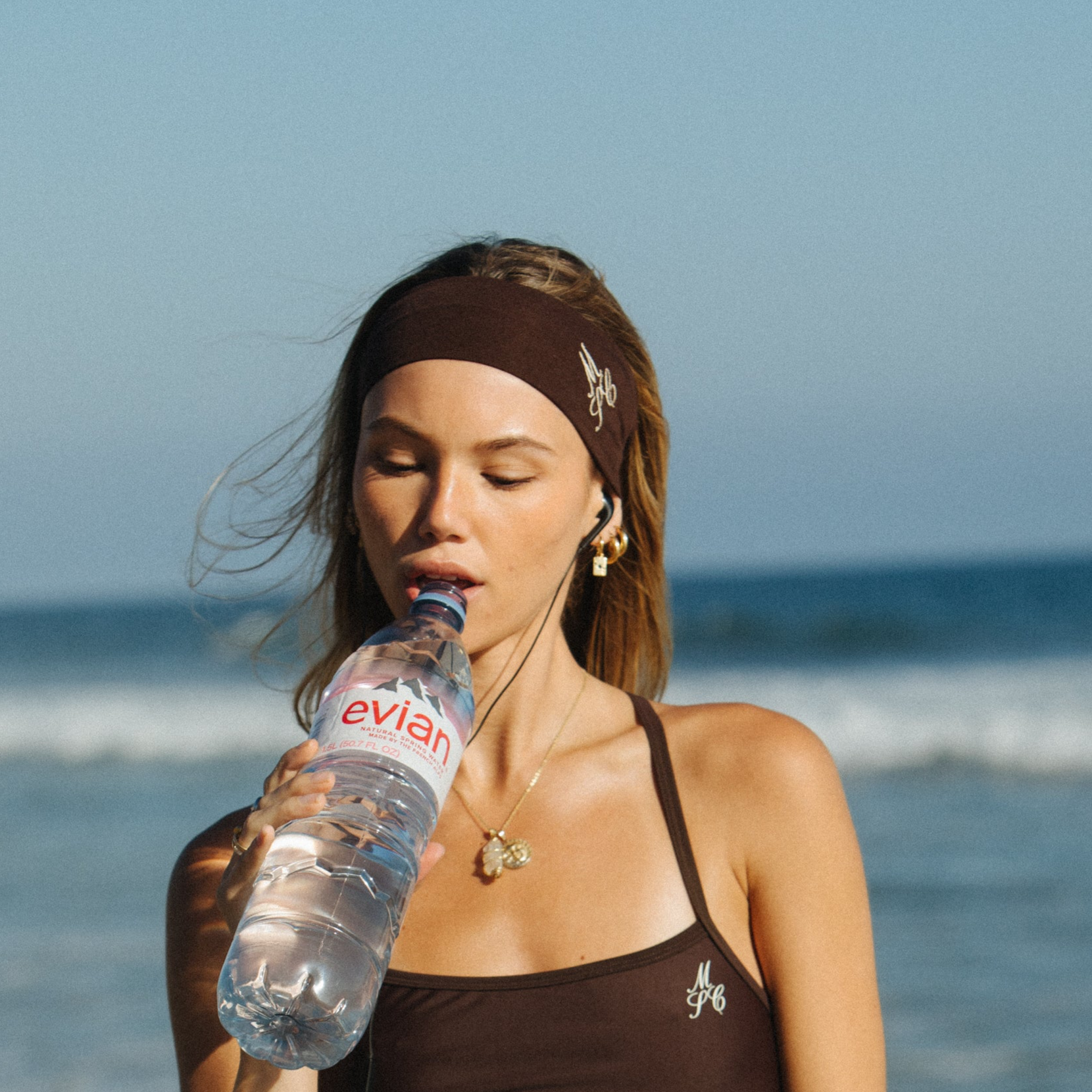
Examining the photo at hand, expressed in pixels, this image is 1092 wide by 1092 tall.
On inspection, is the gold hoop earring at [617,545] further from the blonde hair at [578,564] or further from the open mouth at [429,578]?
the open mouth at [429,578]

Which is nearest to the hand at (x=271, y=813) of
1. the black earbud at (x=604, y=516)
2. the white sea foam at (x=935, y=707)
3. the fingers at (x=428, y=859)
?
the fingers at (x=428, y=859)

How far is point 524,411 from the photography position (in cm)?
268

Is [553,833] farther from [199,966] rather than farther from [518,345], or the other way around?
[518,345]

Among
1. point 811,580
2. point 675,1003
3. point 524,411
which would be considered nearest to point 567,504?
point 524,411

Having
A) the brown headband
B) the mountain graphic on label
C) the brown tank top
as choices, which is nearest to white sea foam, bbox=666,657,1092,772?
the brown headband

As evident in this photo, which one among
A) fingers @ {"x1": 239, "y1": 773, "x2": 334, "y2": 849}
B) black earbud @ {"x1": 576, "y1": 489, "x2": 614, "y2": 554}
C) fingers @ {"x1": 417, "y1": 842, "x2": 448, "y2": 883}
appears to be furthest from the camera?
black earbud @ {"x1": 576, "y1": 489, "x2": 614, "y2": 554}

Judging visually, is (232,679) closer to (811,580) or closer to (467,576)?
(467,576)

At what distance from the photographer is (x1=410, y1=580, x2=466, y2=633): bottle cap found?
242cm

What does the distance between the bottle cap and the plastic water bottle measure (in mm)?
147

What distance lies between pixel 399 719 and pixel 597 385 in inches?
40.1

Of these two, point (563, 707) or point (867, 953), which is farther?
point (563, 707)

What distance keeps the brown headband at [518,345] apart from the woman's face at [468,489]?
0.12 feet

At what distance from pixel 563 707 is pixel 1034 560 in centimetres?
5673

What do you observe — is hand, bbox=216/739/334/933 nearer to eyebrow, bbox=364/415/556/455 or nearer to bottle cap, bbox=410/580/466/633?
bottle cap, bbox=410/580/466/633
